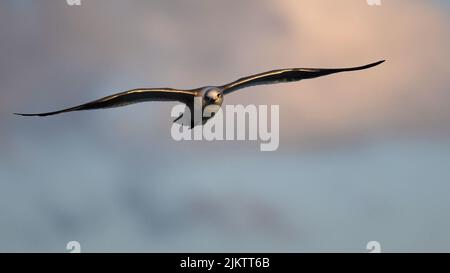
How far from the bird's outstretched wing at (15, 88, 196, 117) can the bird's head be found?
442mm

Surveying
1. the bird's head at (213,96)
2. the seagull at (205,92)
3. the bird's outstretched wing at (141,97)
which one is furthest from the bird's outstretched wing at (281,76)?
the bird's outstretched wing at (141,97)

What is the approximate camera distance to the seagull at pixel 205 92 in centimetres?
2175

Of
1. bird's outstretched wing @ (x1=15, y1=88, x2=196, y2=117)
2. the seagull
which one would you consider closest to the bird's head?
the seagull

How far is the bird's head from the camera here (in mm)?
21641

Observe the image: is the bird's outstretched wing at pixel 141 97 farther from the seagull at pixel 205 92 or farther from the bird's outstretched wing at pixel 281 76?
the bird's outstretched wing at pixel 281 76

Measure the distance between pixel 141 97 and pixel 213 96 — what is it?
2.24 m

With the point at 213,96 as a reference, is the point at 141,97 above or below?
above

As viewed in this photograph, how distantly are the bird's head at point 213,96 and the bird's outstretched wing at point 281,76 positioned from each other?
19.5 inches

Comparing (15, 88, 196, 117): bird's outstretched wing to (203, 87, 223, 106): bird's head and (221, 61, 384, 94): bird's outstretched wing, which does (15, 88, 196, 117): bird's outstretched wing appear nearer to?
(203, 87, 223, 106): bird's head

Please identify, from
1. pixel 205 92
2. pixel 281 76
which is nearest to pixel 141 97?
pixel 205 92

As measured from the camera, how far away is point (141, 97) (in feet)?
73.8

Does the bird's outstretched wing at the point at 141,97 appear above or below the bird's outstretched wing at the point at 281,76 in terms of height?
below

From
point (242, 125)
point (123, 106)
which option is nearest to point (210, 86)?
point (123, 106)

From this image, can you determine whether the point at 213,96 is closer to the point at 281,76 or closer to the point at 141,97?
the point at 141,97
